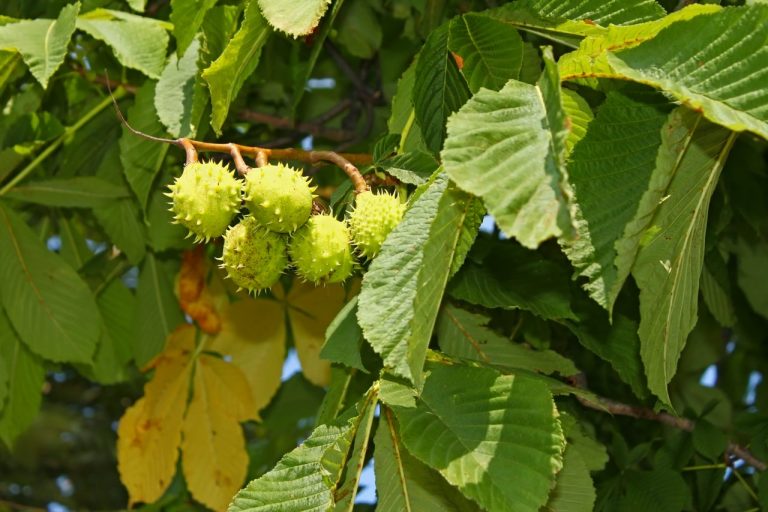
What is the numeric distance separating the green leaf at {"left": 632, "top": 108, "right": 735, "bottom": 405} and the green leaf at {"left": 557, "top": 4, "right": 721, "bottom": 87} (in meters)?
0.14

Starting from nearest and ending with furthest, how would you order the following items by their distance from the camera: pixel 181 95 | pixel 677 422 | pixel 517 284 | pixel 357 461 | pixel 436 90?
pixel 357 461 < pixel 436 90 < pixel 517 284 < pixel 181 95 < pixel 677 422

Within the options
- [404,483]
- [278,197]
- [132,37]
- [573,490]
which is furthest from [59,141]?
[573,490]

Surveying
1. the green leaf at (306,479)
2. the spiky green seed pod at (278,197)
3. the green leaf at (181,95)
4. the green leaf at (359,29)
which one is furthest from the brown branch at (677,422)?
the green leaf at (359,29)

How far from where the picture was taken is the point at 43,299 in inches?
88.2

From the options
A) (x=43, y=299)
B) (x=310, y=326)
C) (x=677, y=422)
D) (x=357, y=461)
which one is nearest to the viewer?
(x=357, y=461)

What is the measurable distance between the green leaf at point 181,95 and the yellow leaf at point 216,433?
87cm

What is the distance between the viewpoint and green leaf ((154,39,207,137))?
1.76m

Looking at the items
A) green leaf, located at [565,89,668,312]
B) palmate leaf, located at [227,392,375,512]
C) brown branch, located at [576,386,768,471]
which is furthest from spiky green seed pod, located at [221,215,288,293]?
brown branch, located at [576,386,768,471]

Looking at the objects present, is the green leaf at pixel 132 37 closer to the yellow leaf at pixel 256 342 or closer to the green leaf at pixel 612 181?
the yellow leaf at pixel 256 342

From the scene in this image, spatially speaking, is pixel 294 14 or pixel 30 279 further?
pixel 30 279

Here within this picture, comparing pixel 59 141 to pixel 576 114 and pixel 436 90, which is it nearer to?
pixel 436 90

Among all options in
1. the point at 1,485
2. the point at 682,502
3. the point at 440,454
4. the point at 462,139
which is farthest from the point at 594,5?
the point at 1,485

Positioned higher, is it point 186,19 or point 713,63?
point 713,63

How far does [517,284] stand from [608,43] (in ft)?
1.96
